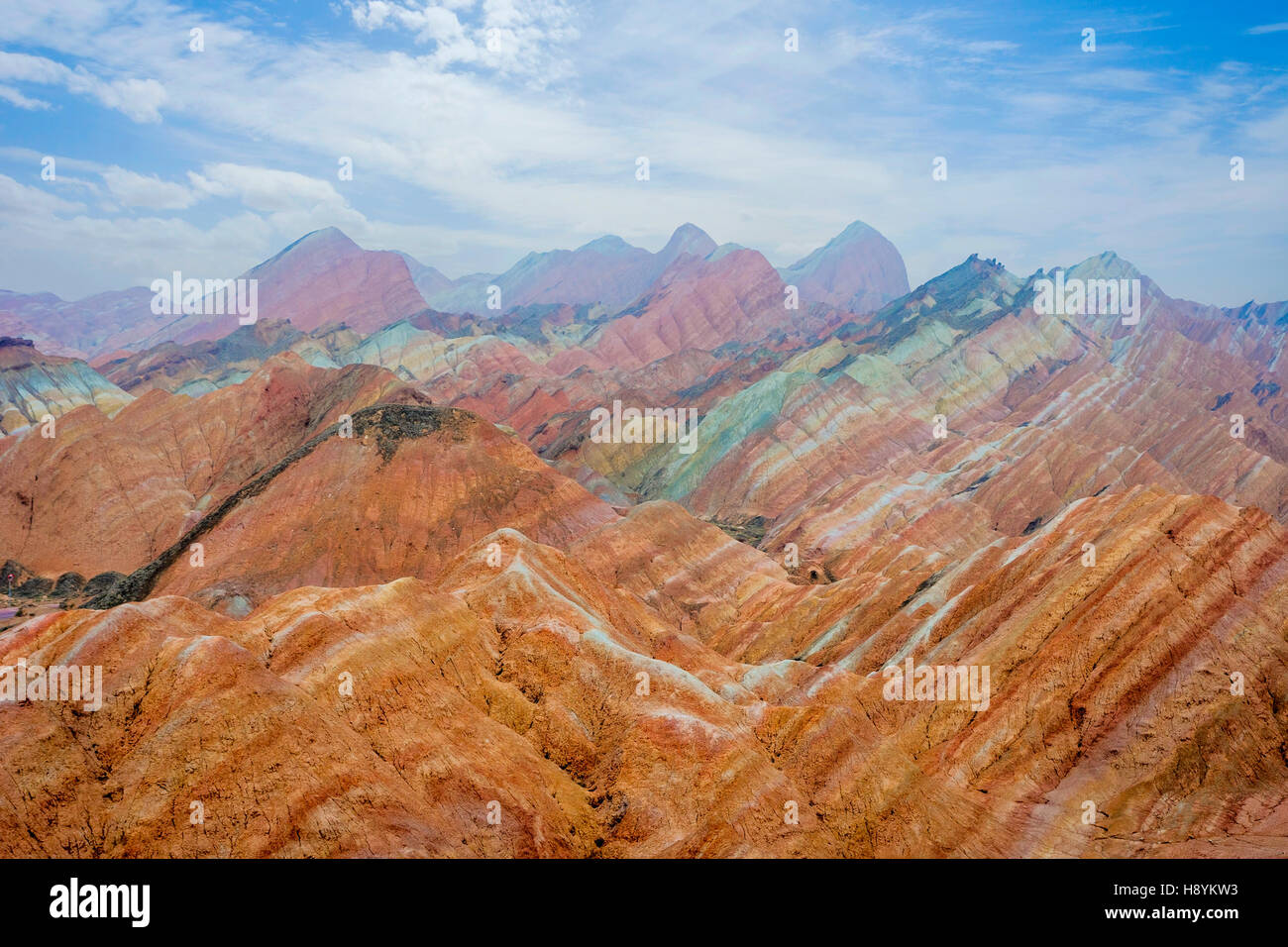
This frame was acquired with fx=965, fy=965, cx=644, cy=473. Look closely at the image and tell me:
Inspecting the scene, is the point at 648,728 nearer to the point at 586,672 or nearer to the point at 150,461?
the point at 586,672

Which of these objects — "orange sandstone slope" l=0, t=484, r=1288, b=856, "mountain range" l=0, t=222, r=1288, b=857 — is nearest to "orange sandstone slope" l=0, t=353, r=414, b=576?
"mountain range" l=0, t=222, r=1288, b=857

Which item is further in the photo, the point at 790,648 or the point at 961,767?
the point at 790,648

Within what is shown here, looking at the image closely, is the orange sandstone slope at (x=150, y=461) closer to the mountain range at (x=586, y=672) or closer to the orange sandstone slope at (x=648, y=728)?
the mountain range at (x=586, y=672)

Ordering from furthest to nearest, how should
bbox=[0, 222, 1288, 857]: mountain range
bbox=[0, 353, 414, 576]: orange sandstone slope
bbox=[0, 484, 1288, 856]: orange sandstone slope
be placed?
bbox=[0, 353, 414, 576]: orange sandstone slope → bbox=[0, 222, 1288, 857]: mountain range → bbox=[0, 484, 1288, 856]: orange sandstone slope

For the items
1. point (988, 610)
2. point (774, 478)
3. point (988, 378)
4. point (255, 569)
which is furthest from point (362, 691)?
point (988, 378)

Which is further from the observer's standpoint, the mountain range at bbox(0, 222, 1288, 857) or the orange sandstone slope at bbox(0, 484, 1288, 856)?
the mountain range at bbox(0, 222, 1288, 857)

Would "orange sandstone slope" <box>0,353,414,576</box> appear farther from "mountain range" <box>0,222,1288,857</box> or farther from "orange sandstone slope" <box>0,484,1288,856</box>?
"orange sandstone slope" <box>0,484,1288,856</box>

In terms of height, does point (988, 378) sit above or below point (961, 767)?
above
